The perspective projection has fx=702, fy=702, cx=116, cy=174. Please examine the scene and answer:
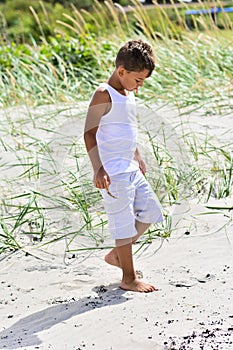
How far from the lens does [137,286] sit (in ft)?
11.3

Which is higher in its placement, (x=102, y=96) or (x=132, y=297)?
(x=102, y=96)

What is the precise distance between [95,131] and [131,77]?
0.31 m

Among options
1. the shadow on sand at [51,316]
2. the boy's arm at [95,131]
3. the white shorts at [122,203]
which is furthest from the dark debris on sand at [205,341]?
the boy's arm at [95,131]

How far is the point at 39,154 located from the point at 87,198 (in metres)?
1.01

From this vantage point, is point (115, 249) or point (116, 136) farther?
point (115, 249)

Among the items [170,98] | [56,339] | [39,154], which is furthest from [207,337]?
[170,98]

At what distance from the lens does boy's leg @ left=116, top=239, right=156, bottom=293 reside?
3.46m

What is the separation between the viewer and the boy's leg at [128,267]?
11.3 feet

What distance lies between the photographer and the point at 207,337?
9.20ft

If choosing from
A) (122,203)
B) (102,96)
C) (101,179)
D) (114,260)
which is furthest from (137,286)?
(102,96)

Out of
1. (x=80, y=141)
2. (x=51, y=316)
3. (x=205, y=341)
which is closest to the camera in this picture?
(x=205, y=341)

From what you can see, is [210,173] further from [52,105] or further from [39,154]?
[52,105]

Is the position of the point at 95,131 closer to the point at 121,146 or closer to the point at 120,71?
the point at 121,146

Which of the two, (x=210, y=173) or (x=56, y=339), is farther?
(x=210, y=173)
